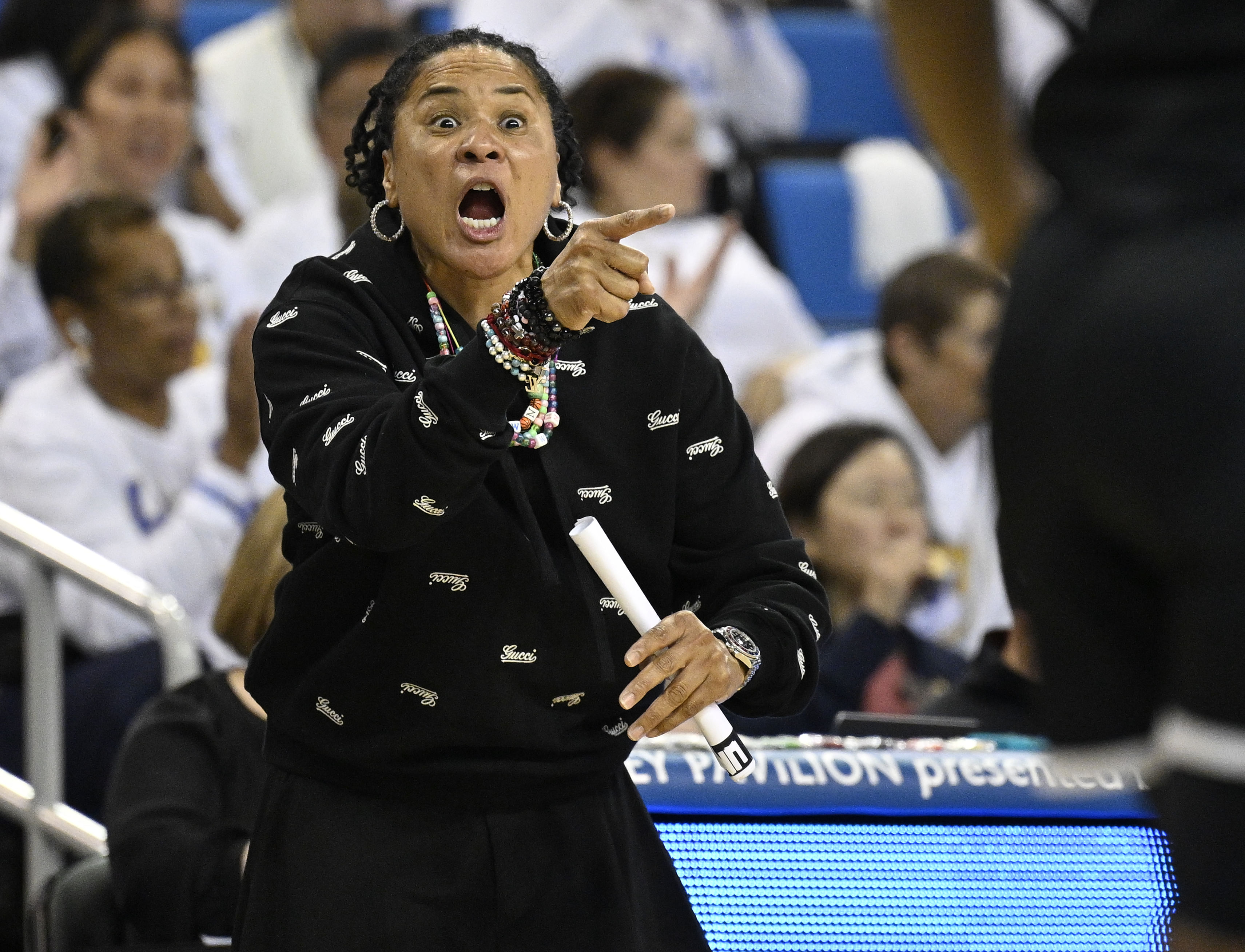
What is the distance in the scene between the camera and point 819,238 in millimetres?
6602

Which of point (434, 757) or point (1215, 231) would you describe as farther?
point (434, 757)

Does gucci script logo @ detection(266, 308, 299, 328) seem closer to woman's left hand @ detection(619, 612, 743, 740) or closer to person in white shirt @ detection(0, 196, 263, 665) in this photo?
woman's left hand @ detection(619, 612, 743, 740)

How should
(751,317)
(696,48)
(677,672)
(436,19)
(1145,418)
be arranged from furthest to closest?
(436,19), (696,48), (751,317), (677,672), (1145,418)

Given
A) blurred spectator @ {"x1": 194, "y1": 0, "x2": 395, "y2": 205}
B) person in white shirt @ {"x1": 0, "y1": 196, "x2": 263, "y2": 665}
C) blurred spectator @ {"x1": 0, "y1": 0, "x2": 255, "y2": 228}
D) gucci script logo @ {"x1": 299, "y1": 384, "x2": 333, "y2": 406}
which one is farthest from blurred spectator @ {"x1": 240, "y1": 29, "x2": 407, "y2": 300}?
gucci script logo @ {"x1": 299, "y1": 384, "x2": 333, "y2": 406}

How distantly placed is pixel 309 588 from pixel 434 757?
0.69 feet

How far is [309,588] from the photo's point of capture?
6.06 ft

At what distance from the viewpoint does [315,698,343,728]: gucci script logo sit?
1.83m

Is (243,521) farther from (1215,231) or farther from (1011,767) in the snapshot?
(1215,231)

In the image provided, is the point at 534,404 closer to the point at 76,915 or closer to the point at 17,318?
the point at 76,915

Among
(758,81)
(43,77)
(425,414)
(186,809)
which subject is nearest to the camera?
(425,414)

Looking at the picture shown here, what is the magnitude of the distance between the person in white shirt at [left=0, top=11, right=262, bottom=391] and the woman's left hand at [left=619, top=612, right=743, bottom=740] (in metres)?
3.14

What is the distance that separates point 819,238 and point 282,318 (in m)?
4.87

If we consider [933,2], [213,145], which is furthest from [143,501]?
[933,2]

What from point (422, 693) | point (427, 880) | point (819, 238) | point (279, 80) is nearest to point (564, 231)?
point (422, 693)
